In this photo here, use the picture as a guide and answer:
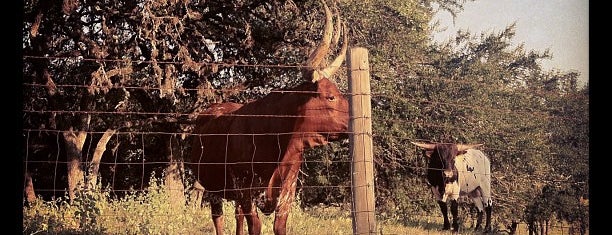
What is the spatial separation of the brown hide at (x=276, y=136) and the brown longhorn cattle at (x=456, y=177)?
573 centimetres

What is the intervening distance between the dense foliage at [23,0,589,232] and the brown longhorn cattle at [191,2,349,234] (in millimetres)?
2980

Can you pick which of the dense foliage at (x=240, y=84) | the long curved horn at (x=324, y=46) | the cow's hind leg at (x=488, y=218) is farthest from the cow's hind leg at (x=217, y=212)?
the cow's hind leg at (x=488, y=218)

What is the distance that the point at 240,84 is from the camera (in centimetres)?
1438

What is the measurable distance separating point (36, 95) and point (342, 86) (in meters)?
6.20

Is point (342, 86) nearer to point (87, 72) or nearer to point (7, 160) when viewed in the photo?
point (87, 72)

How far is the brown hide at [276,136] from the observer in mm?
7160

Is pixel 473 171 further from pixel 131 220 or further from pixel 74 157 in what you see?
pixel 131 220

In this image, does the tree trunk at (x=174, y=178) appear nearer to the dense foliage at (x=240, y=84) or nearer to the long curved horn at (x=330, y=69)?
the dense foliage at (x=240, y=84)

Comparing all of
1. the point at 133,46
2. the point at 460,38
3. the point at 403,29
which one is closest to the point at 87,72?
the point at 133,46

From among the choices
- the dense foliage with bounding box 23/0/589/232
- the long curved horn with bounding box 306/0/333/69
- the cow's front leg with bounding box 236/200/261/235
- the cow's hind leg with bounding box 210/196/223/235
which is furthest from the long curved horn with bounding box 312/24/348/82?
the dense foliage with bounding box 23/0/589/232

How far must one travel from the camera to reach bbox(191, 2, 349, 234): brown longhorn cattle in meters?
7.07

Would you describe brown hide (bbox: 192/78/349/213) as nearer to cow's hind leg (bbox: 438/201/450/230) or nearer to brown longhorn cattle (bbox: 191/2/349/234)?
brown longhorn cattle (bbox: 191/2/349/234)

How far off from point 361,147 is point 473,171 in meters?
10.1

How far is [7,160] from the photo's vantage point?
16.6ft
